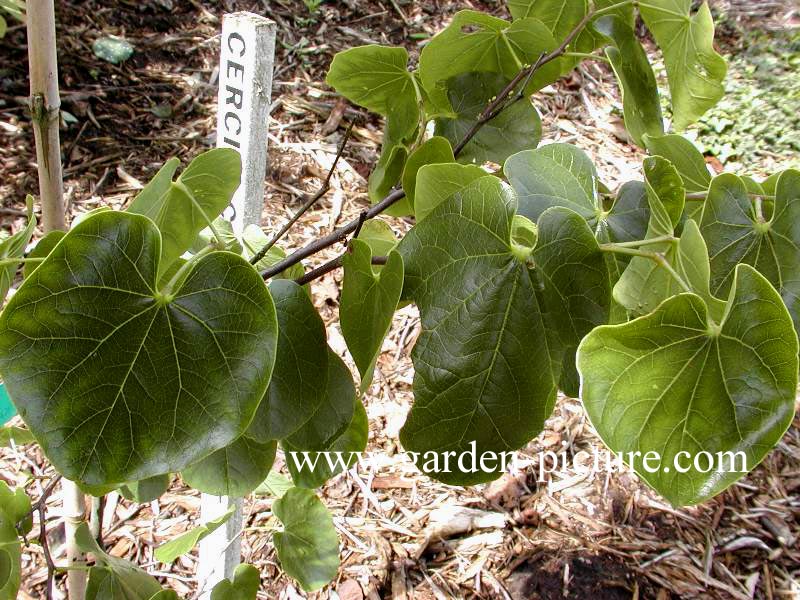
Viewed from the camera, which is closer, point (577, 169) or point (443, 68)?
point (577, 169)

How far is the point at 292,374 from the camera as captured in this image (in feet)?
1.95

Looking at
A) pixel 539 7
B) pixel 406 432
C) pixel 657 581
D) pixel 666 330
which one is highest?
pixel 539 7

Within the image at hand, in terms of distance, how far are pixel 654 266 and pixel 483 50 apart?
0.35m

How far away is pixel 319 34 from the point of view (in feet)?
9.04

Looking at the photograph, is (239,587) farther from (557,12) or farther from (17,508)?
(557,12)

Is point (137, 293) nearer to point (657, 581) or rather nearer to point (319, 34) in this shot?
point (657, 581)

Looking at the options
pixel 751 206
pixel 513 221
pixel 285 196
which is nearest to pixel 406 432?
pixel 513 221

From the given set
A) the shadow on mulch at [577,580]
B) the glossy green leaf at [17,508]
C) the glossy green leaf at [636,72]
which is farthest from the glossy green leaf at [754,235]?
the shadow on mulch at [577,580]

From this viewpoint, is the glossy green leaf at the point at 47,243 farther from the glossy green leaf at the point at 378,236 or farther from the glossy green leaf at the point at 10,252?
the glossy green leaf at the point at 378,236

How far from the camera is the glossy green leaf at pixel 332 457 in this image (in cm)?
82

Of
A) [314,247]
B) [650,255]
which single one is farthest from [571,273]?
[314,247]

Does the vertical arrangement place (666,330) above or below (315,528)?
above

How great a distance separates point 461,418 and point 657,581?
51.8 inches

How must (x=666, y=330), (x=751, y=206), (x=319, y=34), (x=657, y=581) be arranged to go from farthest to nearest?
(x=319, y=34) → (x=657, y=581) → (x=751, y=206) → (x=666, y=330)
